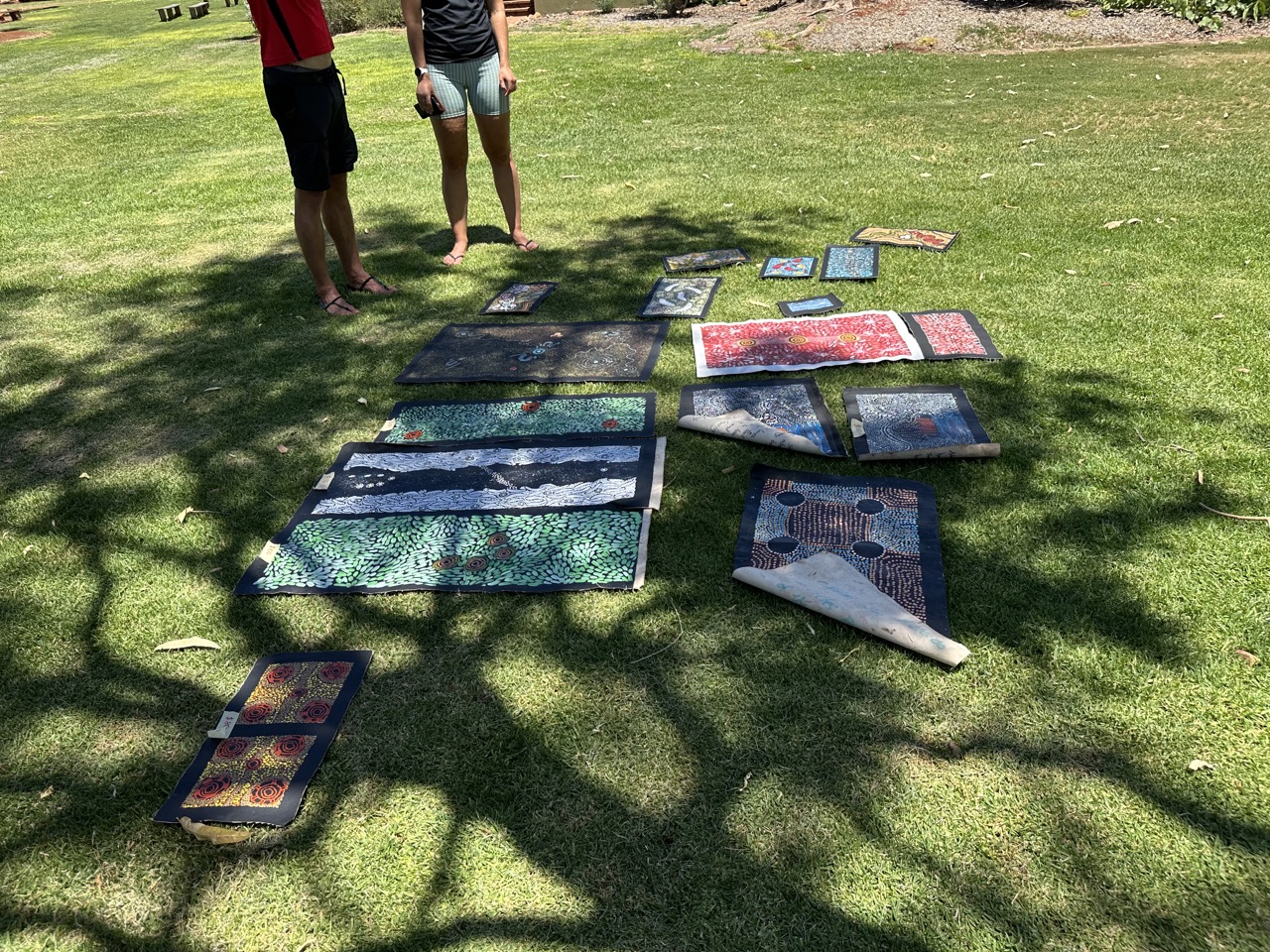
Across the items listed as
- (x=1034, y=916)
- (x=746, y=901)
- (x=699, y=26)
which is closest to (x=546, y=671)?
(x=746, y=901)

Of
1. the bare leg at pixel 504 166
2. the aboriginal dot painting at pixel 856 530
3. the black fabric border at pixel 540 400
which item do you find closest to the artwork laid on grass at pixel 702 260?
the bare leg at pixel 504 166

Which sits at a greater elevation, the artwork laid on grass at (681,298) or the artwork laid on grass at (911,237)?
the artwork laid on grass at (911,237)

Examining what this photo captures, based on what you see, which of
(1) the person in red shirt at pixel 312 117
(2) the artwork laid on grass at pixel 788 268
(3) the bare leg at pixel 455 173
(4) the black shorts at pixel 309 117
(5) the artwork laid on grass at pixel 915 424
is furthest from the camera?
(3) the bare leg at pixel 455 173

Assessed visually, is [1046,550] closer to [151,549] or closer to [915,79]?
[151,549]

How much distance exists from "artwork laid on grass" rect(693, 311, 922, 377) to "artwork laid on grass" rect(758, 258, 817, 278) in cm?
61

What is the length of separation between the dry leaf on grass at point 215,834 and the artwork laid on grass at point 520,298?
3064mm

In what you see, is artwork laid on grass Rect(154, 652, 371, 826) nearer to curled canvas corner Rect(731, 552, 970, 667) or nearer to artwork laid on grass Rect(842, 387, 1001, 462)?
curled canvas corner Rect(731, 552, 970, 667)

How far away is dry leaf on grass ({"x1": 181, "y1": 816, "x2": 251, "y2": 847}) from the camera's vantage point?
192 cm

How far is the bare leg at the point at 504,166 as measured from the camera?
4.98 meters

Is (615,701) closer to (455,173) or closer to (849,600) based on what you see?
(849,600)

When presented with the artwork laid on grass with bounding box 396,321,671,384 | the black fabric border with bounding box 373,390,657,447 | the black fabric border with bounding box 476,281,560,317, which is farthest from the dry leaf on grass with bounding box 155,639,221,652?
the black fabric border with bounding box 476,281,560,317

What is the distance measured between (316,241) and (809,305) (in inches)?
97.4

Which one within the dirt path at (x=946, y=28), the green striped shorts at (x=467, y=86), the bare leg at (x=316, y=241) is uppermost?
the green striped shorts at (x=467, y=86)

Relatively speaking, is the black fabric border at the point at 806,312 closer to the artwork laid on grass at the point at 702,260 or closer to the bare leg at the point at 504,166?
the artwork laid on grass at the point at 702,260
